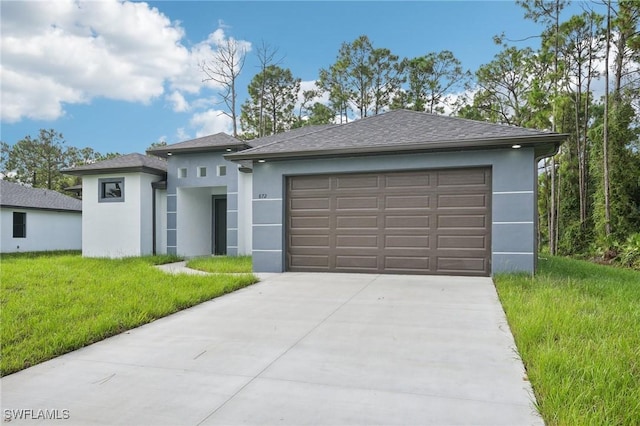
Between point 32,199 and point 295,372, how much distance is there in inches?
799

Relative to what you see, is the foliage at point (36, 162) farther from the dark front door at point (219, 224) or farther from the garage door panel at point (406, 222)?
the garage door panel at point (406, 222)

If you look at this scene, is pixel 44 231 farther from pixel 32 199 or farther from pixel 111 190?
pixel 111 190

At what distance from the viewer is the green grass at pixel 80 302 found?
3990 mm

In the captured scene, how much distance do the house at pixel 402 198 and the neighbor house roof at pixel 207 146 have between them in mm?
3352

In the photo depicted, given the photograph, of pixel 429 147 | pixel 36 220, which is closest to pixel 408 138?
pixel 429 147

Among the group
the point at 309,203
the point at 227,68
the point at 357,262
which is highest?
the point at 227,68

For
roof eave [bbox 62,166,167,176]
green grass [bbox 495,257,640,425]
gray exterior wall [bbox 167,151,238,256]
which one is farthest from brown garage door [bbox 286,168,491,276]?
roof eave [bbox 62,166,167,176]

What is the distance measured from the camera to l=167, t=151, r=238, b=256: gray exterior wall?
1271 centimetres

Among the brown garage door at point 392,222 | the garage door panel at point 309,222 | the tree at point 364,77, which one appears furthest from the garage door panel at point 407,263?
the tree at point 364,77

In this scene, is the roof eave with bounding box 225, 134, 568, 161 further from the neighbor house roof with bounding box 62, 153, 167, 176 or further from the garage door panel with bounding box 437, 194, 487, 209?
the neighbor house roof with bounding box 62, 153, 167, 176

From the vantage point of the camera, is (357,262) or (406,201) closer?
(406,201)

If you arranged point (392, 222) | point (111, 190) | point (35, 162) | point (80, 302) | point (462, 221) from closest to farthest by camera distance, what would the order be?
point (80, 302), point (462, 221), point (392, 222), point (111, 190), point (35, 162)

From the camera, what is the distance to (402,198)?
840cm

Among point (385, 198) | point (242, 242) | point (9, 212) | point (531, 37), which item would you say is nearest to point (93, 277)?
point (242, 242)
